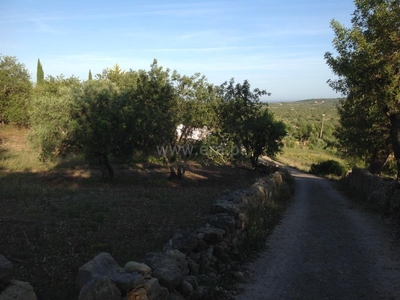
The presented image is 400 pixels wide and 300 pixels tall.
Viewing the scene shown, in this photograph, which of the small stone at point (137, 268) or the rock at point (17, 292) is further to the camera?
the small stone at point (137, 268)

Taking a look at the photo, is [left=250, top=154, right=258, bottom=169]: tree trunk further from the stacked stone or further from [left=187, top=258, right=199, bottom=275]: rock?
the stacked stone

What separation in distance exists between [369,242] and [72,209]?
348 inches

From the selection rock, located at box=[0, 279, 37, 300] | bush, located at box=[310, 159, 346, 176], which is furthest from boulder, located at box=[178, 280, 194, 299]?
bush, located at box=[310, 159, 346, 176]

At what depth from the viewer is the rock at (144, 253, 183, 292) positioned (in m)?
4.91

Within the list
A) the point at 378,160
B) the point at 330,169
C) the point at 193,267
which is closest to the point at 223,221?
the point at 193,267

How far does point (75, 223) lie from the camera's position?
32.9 feet

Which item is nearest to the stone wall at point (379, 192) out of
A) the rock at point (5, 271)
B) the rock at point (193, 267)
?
the rock at point (193, 267)

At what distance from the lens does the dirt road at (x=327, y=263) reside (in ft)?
20.4

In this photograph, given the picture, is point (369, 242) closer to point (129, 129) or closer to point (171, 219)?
point (171, 219)

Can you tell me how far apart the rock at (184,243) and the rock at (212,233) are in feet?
0.98

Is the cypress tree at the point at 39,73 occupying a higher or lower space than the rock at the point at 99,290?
higher

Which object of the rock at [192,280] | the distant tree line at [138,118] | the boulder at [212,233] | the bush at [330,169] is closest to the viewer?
the rock at [192,280]

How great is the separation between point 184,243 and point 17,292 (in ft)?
9.89

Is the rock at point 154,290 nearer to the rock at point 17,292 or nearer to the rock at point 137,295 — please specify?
the rock at point 137,295
